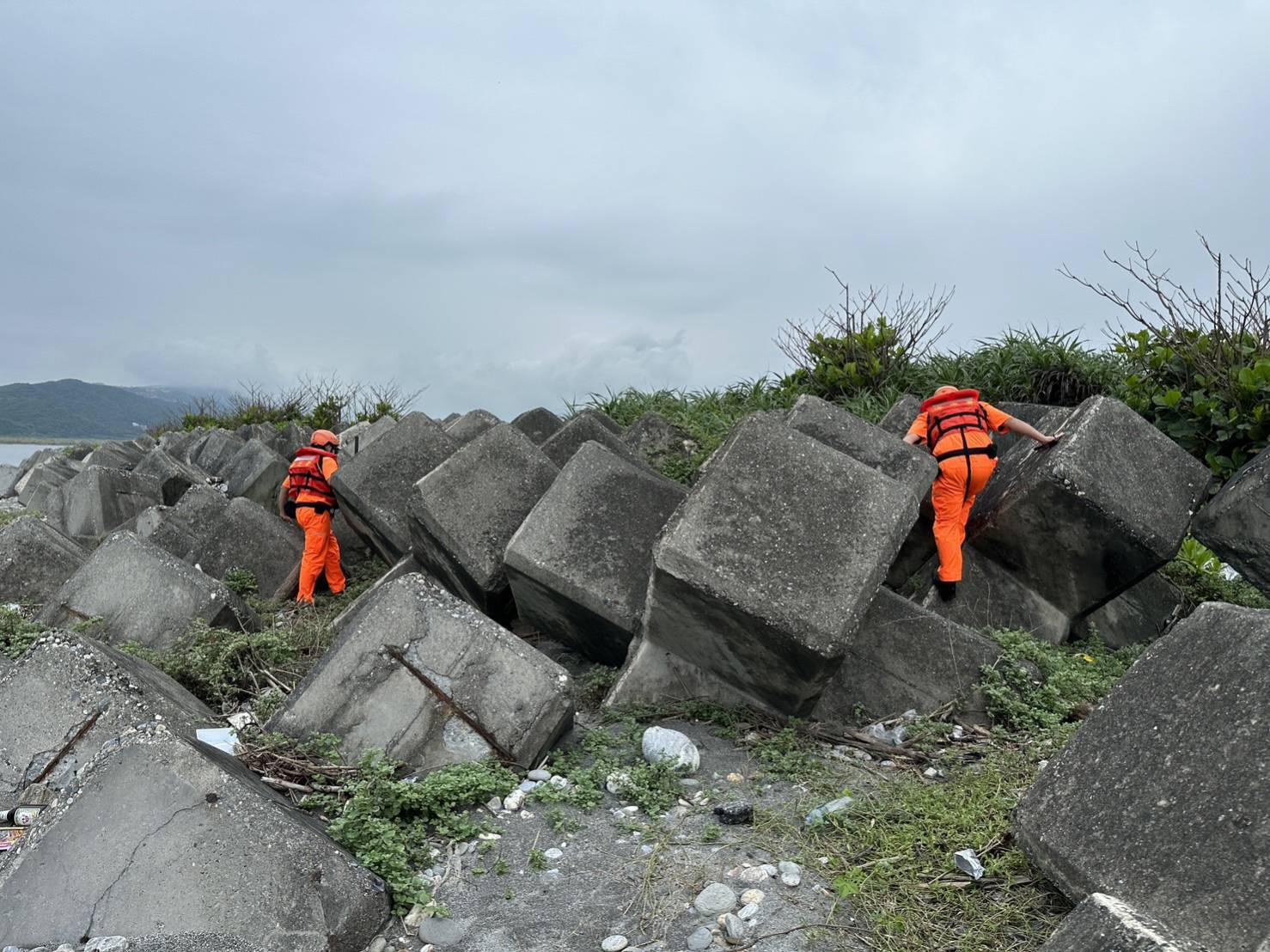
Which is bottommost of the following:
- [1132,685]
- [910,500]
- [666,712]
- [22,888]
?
[22,888]

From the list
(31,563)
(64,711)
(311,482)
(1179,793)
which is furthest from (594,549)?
(31,563)

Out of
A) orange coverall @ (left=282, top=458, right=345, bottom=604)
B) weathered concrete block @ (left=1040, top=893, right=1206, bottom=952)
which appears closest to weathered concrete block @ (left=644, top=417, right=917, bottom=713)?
weathered concrete block @ (left=1040, top=893, right=1206, bottom=952)

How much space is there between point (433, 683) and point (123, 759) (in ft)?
3.77

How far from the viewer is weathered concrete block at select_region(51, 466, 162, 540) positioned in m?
10.8

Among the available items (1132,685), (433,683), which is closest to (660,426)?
(433,683)

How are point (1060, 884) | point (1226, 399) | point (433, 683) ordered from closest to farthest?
point (1060, 884)
point (433, 683)
point (1226, 399)

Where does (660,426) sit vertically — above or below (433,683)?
above

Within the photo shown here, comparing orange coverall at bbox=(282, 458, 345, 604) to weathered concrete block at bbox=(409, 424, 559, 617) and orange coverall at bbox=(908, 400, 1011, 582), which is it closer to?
weathered concrete block at bbox=(409, 424, 559, 617)

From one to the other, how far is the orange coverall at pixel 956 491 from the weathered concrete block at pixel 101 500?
8.94 meters

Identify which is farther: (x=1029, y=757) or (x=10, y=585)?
(x=10, y=585)

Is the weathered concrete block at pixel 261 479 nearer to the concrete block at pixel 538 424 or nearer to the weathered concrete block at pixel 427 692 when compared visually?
the concrete block at pixel 538 424

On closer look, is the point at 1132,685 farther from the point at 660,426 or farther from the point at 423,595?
the point at 660,426

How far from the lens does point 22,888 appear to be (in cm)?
295

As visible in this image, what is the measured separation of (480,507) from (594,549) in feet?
3.39
